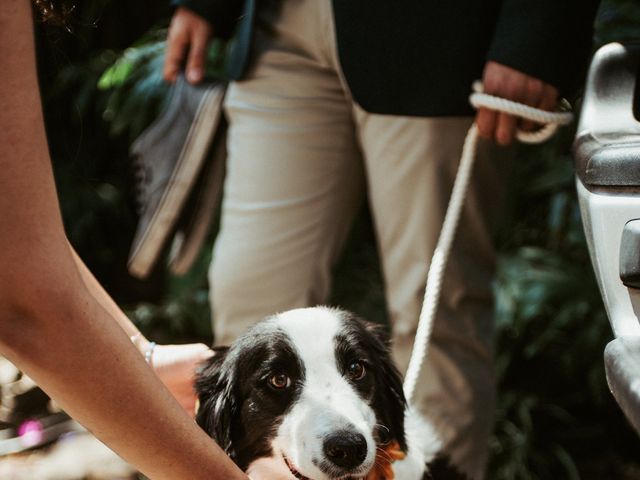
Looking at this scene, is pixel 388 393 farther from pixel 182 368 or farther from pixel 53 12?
pixel 53 12

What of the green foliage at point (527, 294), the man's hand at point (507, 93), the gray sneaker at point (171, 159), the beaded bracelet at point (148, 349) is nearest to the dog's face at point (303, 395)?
the beaded bracelet at point (148, 349)

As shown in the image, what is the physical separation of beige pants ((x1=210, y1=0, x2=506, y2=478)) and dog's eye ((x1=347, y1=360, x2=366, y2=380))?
1.64 ft

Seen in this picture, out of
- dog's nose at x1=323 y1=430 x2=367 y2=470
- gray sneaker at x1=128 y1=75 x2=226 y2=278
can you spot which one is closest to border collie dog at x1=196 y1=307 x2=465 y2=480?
dog's nose at x1=323 y1=430 x2=367 y2=470

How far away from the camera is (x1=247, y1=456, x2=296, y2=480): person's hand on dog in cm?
108

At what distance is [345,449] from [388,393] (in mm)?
258

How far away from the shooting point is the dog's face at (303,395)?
984 millimetres

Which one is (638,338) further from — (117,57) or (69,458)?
(117,57)

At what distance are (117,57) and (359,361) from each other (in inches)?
88.6

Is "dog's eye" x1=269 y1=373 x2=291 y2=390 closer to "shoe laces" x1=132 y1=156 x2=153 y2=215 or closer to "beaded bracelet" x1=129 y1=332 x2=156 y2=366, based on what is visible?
"beaded bracelet" x1=129 y1=332 x2=156 y2=366

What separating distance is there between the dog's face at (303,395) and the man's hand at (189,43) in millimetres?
1137

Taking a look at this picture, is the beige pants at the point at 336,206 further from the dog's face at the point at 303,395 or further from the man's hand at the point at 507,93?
the dog's face at the point at 303,395

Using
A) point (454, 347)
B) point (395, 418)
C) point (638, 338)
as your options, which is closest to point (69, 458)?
point (454, 347)

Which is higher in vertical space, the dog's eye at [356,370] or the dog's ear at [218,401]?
Result: the dog's eye at [356,370]

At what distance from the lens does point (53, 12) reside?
0.98 meters
